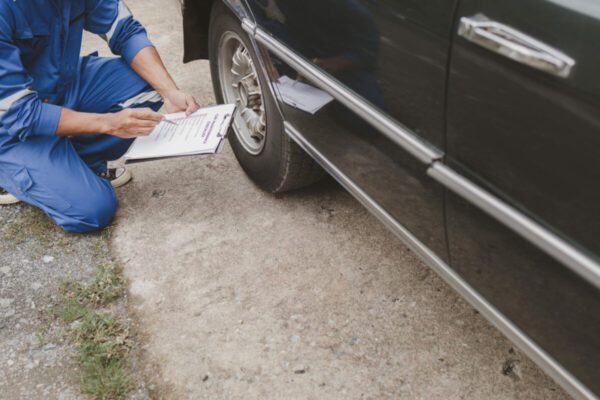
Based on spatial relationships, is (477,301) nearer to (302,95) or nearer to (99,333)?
(302,95)

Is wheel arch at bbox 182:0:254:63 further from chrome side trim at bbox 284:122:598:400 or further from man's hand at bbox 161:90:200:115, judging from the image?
chrome side trim at bbox 284:122:598:400

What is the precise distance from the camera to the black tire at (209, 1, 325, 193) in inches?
88.0

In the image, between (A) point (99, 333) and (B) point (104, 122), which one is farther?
(B) point (104, 122)

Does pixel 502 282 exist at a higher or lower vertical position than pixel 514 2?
lower

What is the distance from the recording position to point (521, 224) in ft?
3.83

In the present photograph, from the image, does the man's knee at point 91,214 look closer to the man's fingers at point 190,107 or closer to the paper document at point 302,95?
the man's fingers at point 190,107

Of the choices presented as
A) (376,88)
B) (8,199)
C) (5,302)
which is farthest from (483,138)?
(8,199)

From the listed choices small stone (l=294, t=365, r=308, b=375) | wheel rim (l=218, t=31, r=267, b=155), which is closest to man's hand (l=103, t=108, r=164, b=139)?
wheel rim (l=218, t=31, r=267, b=155)

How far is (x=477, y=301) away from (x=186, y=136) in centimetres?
138

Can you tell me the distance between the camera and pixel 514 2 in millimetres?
1070

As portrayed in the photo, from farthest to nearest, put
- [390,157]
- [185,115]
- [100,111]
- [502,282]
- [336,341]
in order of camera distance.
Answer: [100,111], [185,115], [336,341], [390,157], [502,282]

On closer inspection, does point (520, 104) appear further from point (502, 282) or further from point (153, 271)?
point (153, 271)

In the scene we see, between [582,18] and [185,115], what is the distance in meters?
1.76

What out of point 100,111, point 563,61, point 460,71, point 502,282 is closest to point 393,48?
point 460,71
